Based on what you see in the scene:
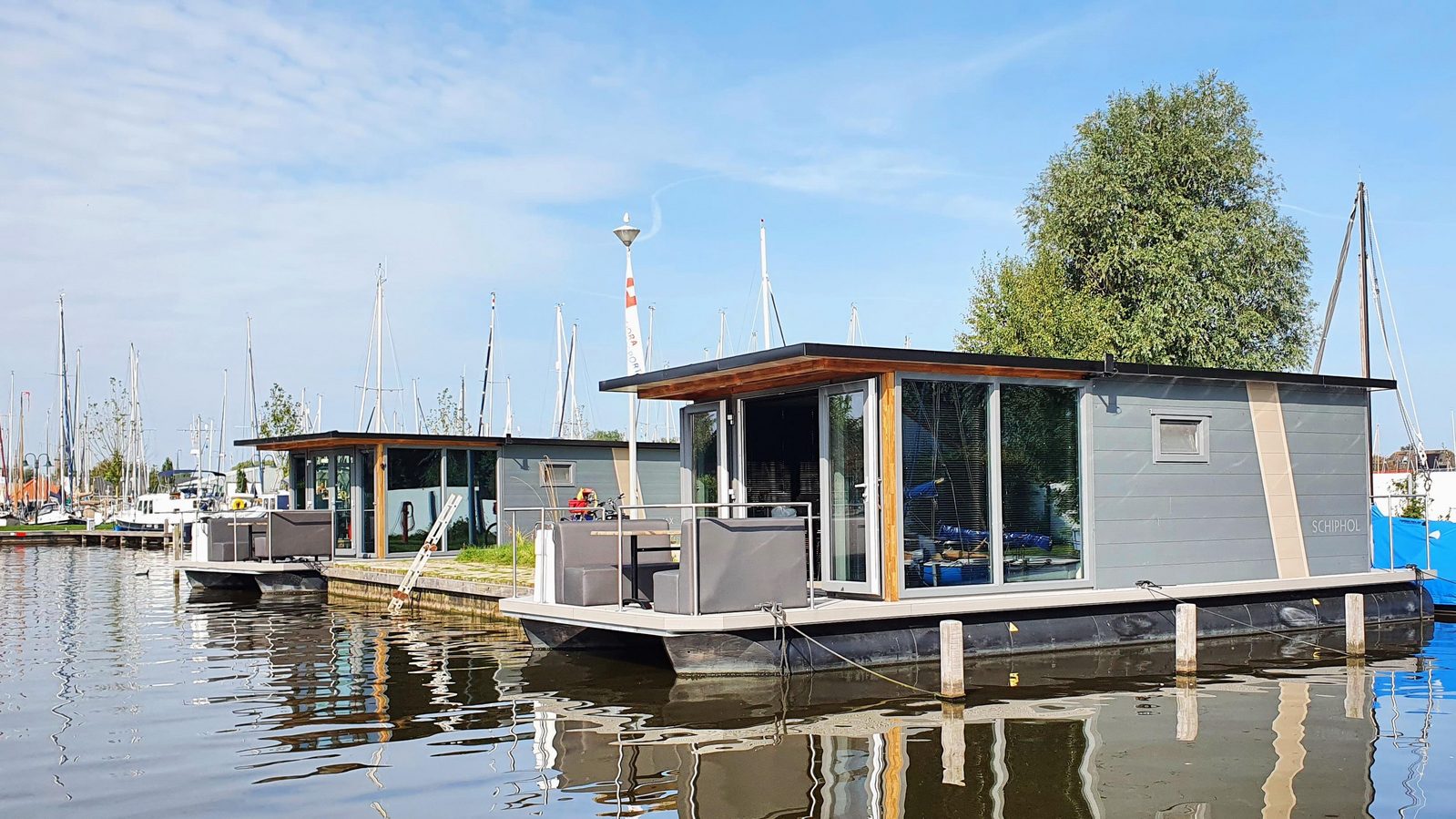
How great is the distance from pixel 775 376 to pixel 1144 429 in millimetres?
4371

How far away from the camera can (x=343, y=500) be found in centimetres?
A: 2475

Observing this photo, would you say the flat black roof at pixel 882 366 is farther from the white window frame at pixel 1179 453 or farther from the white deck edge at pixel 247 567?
the white deck edge at pixel 247 567

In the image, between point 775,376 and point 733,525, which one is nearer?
point 733,525

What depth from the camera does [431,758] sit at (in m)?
8.52

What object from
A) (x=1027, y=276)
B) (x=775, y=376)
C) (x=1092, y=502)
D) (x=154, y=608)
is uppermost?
(x=1027, y=276)

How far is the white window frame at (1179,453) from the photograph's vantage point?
554 inches

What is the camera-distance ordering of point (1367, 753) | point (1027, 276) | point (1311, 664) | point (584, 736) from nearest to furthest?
point (1367, 753) < point (584, 736) < point (1311, 664) < point (1027, 276)

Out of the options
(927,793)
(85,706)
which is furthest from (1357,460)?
(85,706)

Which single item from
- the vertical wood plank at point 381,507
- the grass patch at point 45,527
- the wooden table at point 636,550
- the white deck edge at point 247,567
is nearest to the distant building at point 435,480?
the vertical wood plank at point 381,507

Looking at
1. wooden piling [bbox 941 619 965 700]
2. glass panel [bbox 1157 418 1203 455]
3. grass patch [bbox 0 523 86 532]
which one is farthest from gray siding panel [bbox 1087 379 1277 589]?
grass patch [bbox 0 523 86 532]

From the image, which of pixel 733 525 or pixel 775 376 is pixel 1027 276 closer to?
pixel 775 376

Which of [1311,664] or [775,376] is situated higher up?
[775,376]

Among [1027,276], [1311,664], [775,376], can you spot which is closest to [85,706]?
[775,376]

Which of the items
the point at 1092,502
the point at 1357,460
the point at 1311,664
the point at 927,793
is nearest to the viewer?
the point at 927,793
